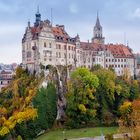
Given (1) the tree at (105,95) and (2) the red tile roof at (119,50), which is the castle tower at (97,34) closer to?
(2) the red tile roof at (119,50)

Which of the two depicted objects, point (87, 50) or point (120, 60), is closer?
point (87, 50)

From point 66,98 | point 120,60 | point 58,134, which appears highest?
point 120,60

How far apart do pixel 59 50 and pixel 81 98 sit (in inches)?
563

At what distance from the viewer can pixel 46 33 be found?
255ft

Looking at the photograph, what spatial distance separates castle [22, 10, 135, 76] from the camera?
77125mm

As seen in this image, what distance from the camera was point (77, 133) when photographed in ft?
212

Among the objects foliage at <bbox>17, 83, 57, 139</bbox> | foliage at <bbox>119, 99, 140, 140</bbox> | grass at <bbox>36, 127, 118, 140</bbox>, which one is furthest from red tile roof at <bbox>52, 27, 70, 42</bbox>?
grass at <bbox>36, 127, 118, 140</bbox>

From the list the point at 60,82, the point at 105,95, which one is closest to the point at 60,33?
the point at 60,82

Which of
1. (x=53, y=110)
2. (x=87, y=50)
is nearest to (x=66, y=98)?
(x=53, y=110)

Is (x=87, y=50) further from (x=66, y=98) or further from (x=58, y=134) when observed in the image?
(x=58, y=134)

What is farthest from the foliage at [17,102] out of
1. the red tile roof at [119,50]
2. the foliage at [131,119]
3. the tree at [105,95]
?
the red tile roof at [119,50]

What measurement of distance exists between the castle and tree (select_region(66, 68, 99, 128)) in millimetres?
7727

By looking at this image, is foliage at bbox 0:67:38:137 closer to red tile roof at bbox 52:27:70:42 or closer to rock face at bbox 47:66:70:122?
rock face at bbox 47:66:70:122

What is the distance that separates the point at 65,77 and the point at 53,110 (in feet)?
26.4
